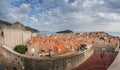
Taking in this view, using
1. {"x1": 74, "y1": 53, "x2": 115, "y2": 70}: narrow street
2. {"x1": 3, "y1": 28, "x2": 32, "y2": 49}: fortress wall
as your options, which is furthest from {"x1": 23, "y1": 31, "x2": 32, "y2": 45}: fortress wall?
{"x1": 74, "y1": 53, "x2": 115, "y2": 70}: narrow street

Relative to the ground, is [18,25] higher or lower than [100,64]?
higher

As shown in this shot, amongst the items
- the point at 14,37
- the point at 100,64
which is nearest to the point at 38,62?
the point at 100,64

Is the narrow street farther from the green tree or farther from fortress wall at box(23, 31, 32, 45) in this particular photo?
fortress wall at box(23, 31, 32, 45)

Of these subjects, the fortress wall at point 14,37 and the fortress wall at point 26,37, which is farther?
the fortress wall at point 26,37

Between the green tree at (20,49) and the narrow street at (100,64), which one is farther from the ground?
the green tree at (20,49)

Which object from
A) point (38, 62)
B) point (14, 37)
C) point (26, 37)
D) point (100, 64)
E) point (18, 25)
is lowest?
point (100, 64)

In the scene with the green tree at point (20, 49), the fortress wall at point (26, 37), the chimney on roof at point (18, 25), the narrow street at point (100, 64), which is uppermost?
the chimney on roof at point (18, 25)

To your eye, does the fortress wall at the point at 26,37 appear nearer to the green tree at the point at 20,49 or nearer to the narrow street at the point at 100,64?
the green tree at the point at 20,49

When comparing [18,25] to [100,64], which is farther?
[18,25]

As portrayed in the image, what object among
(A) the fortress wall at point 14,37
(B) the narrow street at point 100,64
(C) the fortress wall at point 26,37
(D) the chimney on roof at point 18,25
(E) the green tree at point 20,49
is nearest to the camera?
(B) the narrow street at point 100,64

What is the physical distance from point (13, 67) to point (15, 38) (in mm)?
6763

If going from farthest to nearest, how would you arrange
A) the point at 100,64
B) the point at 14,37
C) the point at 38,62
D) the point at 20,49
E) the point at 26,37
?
the point at 26,37, the point at 14,37, the point at 20,49, the point at 100,64, the point at 38,62

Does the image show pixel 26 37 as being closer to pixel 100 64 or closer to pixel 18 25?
pixel 18 25

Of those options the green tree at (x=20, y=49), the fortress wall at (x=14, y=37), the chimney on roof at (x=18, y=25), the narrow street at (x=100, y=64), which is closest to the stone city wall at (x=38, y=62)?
the narrow street at (x=100, y=64)
